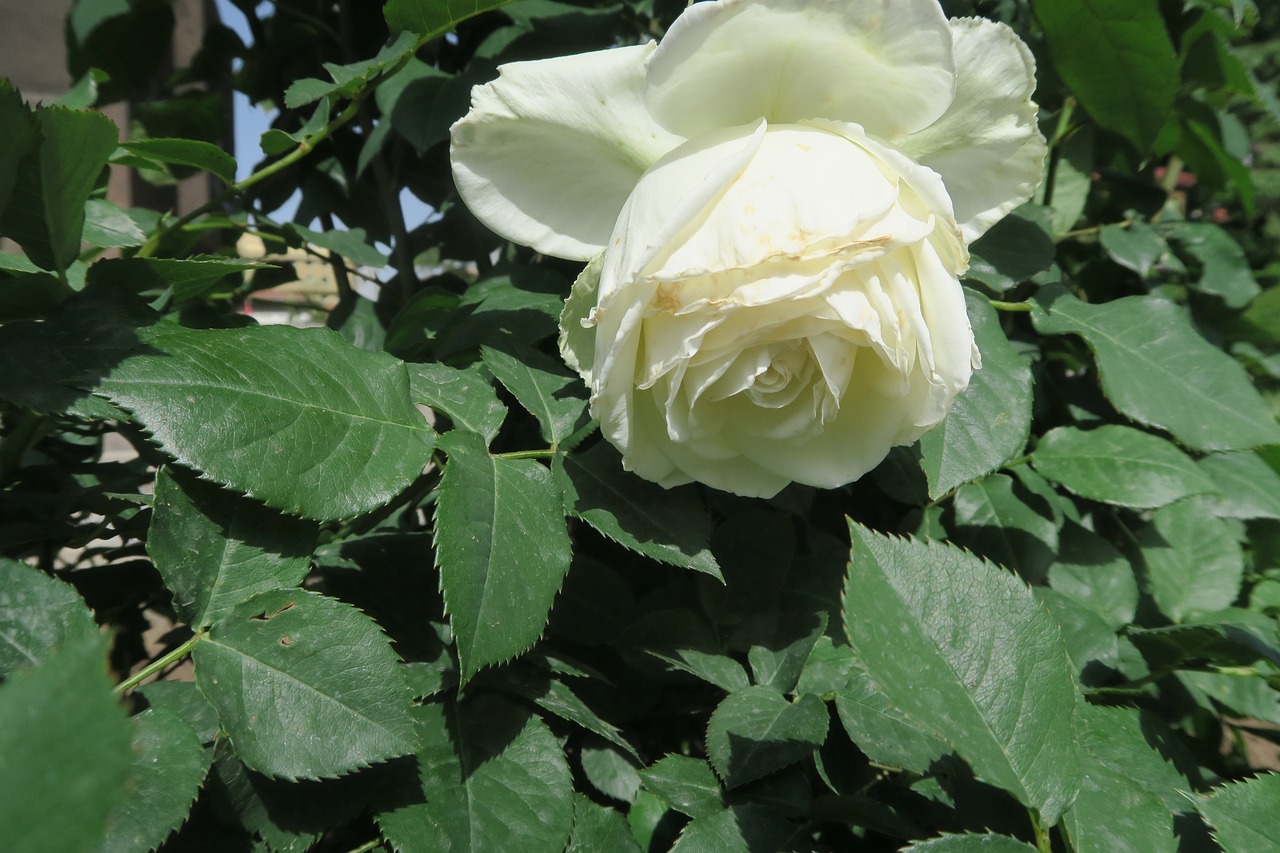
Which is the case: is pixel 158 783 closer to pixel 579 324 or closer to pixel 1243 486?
pixel 579 324

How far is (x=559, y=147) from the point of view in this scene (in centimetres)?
51

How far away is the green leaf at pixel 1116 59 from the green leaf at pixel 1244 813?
58 centimetres

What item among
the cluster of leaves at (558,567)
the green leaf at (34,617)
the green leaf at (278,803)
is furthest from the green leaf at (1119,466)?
the green leaf at (34,617)

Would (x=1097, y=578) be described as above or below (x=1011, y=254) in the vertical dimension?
below

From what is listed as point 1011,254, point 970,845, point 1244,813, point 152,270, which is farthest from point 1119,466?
point 152,270

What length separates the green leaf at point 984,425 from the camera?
1.85 ft

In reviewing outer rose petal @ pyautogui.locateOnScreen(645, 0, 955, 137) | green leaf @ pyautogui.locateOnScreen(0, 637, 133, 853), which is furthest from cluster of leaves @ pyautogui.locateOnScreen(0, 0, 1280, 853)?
outer rose petal @ pyautogui.locateOnScreen(645, 0, 955, 137)

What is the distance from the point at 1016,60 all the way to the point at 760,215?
183mm

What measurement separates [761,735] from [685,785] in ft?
0.20

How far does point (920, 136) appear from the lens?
0.51m

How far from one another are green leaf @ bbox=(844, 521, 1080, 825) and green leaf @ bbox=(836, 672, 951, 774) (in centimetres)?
8

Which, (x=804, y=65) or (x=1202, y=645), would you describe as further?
(x=1202, y=645)

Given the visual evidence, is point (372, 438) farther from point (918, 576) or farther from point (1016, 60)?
point (1016, 60)

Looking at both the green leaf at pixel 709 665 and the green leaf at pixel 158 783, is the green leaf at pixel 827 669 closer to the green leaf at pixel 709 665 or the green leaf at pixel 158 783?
the green leaf at pixel 709 665
